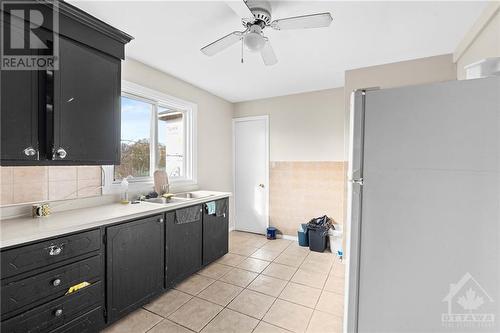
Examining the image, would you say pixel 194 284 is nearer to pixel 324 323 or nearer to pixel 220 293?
pixel 220 293

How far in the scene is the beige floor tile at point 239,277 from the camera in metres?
2.62

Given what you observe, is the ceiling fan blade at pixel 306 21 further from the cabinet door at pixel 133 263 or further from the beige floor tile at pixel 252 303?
the beige floor tile at pixel 252 303

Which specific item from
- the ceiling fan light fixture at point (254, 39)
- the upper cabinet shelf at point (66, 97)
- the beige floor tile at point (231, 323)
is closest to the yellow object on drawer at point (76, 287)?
the upper cabinet shelf at point (66, 97)

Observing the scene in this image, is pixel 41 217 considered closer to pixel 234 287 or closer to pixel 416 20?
pixel 234 287

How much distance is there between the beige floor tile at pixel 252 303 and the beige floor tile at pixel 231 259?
0.71 metres

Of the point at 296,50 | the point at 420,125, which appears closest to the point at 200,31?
the point at 296,50

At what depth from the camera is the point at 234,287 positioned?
8.25ft

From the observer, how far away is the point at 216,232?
3.11 m

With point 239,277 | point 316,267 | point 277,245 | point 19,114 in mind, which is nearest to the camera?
point 19,114

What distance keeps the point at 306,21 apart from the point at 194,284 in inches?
108

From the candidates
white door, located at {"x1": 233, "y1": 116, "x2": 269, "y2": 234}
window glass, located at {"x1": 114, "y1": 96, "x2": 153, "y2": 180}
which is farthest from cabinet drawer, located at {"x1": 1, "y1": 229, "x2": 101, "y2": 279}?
white door, located at {"x1": 233, "y1": 116, "x2": 269, "y2": 234}

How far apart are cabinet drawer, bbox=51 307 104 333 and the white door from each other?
9.73 ft
